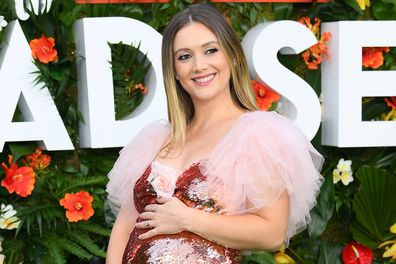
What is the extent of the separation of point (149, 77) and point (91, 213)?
Answer: 72 cm

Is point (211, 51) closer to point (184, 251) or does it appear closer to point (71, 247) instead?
point (184, 251)

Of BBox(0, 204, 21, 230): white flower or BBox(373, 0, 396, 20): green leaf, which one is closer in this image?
BBox(0, 204, 21, 230): white flower

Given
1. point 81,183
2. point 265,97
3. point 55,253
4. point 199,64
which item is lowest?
point 55,253

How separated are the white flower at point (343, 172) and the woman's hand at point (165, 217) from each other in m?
1.99

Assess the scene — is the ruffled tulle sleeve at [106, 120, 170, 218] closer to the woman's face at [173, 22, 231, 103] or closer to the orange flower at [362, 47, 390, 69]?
the woman's face at [173, 22, 231, 103]

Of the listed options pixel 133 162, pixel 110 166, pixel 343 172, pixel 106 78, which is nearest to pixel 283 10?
pixel 343 172

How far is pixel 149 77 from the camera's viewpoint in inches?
150

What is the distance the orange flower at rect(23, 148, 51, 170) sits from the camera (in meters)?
3.69

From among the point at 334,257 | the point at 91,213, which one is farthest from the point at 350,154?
the point at 91,213

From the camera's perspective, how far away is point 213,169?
2178 mm

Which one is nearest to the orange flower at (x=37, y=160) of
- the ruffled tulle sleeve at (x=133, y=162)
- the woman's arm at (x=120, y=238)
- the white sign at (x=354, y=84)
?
the ruffled tulle sleeve at (x=133, y=162)

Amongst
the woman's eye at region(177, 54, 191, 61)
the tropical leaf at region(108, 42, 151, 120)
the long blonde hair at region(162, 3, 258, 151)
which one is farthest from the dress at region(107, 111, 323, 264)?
the tropical leaf at region(108, 42, 151, 120)

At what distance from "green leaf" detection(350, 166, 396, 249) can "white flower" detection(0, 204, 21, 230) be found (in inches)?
66.4

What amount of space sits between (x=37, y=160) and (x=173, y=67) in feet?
5.18
